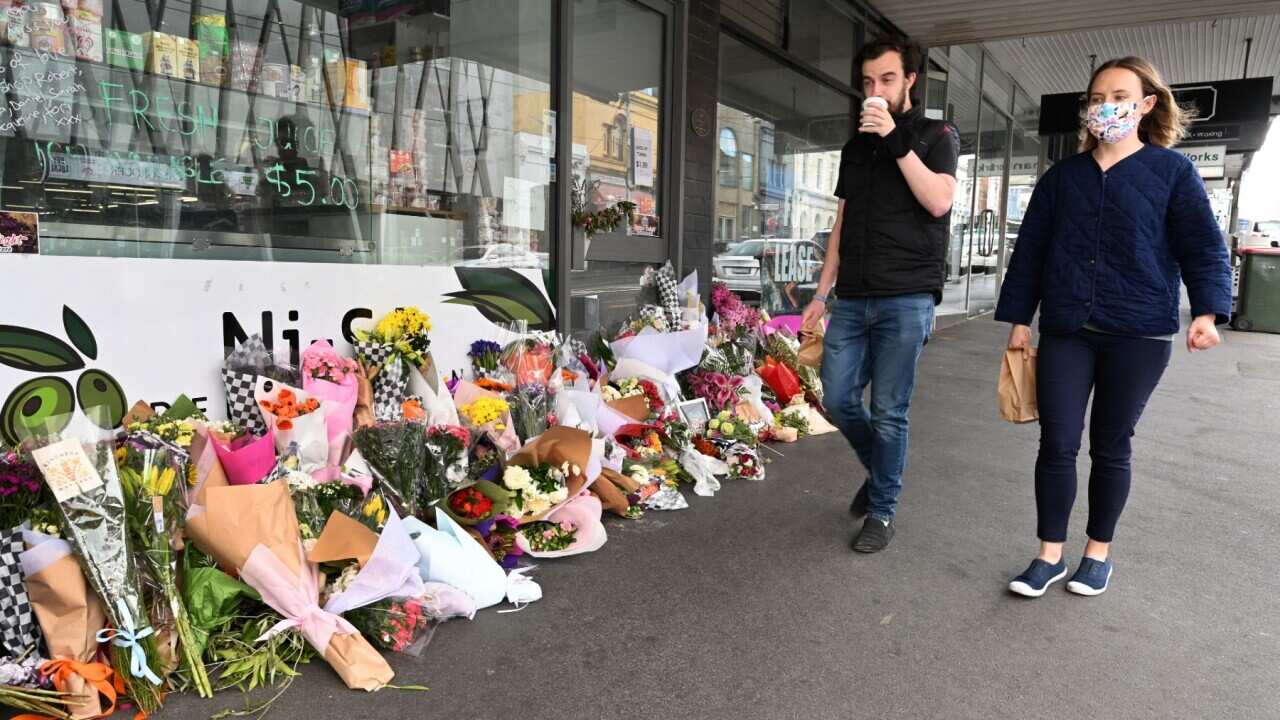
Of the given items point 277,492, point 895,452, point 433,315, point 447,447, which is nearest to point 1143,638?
point 895,452

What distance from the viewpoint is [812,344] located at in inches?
137

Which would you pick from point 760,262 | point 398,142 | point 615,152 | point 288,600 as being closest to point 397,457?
point 288,600

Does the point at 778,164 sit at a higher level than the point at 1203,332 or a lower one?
higher

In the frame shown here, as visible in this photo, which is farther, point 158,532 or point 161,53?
point 161,53

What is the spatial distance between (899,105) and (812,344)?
0.99m

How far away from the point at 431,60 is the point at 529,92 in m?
0.61

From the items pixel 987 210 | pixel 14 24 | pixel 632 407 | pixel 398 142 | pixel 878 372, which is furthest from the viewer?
pixel 987 210

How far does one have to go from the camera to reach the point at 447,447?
2.82 metres

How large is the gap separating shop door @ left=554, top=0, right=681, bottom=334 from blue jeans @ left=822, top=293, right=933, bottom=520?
1850 mm

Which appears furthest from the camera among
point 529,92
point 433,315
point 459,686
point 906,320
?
point 529,92

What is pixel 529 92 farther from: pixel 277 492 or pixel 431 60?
pixel 277 492

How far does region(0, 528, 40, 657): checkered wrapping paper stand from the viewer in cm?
198

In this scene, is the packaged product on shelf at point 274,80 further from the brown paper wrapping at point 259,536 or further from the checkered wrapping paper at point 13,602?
the checkered wrapping paper at point 13,602

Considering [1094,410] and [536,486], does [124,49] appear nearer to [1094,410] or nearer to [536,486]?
[536,486]
